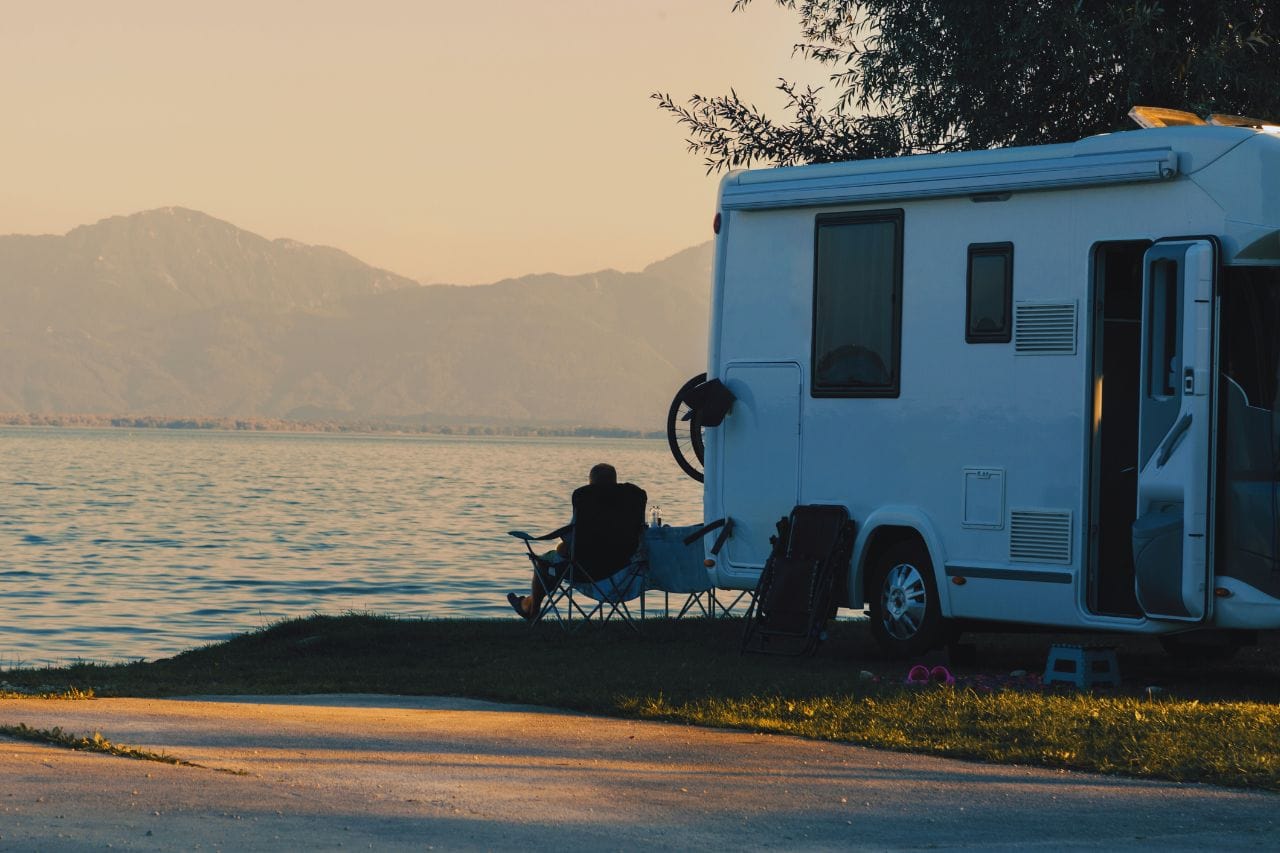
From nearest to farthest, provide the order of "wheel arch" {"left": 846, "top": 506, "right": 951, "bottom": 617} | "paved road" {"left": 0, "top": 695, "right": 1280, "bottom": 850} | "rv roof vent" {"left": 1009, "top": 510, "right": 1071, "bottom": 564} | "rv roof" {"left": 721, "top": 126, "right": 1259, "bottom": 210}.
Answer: "paved road" {"left": 0, "top": 695, "right": 1280, "bottom": 850}
"rv roof" {"left": 721, "top": 126, "right": 1259, "bottom": 210}
"rv roof vent" {"left": 1009, "top": 510, "right": 1071, "bottom": 564}
"wheel arch" {"left": 846, "top": 506, "right": 951, "bottom": 617}

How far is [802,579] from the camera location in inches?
453

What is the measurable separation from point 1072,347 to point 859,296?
5.10 feet

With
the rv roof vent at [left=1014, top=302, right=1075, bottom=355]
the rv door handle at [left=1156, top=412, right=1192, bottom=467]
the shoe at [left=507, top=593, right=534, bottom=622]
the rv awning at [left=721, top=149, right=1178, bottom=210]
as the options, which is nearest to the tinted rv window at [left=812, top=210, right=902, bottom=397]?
the rv awning at [left=721, top=149, right=1178, bottom=210]

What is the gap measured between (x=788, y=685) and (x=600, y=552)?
398 centimetres

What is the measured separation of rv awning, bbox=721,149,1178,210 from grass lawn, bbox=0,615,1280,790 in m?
2.68

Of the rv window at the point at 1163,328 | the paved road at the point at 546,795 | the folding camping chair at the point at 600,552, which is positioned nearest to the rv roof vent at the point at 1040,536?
the rv window at the point at 1163,328

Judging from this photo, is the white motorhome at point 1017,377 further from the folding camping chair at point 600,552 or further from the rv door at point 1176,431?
the folding camping chair at point 600,552

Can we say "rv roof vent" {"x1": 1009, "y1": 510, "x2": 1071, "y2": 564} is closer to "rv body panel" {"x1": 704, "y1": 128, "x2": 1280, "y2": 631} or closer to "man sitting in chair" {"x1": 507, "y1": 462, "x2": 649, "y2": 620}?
"rv body panel" {"x1": 704, "y1": 128, "x2": 1280, "y2": 631}

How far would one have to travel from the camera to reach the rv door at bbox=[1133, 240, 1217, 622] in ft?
31.2

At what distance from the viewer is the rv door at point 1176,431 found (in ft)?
31.2

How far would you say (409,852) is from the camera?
18.9ft

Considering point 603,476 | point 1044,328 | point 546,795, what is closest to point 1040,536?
point 1044,328

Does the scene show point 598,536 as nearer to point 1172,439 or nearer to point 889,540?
point 889,540

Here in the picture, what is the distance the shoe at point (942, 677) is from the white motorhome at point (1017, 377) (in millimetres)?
613
